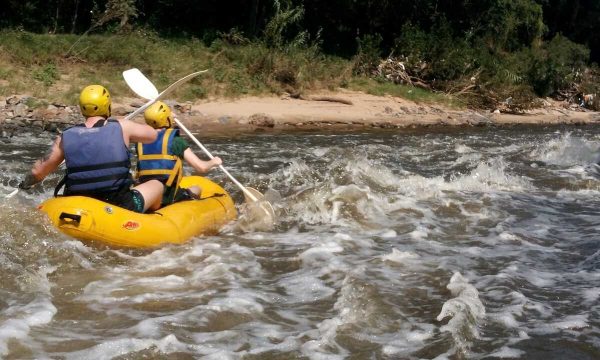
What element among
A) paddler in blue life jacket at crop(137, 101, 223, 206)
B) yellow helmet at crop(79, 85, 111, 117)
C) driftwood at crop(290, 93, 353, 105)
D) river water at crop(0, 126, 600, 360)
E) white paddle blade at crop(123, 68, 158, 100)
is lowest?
driftwood at crop(290, 93, 353, 105)

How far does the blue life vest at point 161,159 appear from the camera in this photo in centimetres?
571

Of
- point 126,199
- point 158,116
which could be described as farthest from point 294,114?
point 126,199

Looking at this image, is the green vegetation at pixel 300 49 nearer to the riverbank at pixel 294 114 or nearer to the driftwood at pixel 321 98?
the driftwood at pixel 321 98

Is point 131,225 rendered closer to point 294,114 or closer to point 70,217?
point 70,217

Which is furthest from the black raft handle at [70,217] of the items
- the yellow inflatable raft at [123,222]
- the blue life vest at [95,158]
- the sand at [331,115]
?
the sand at [331,115]

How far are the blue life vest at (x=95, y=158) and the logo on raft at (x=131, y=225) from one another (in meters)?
0.26

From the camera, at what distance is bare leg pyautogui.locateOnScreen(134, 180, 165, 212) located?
5402 millimetres

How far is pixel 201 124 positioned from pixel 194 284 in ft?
28.3

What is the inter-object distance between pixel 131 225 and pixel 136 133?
2.09 feet

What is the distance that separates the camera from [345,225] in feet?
20.5

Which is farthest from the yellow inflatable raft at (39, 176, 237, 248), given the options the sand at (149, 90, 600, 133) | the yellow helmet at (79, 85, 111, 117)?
the sand at (149, 90, 600, 133)

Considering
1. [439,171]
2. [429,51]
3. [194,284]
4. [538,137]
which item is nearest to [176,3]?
[429,51]

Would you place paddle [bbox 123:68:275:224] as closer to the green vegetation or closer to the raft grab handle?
the raft grab handle

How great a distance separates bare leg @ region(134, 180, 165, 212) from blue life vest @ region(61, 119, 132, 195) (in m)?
0.35
